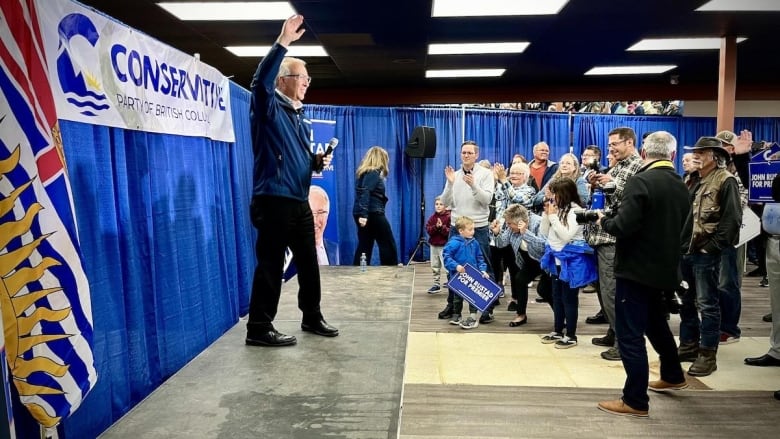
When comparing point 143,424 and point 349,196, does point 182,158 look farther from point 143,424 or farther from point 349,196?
point 349,196

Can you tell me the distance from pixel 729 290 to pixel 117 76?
4.20m

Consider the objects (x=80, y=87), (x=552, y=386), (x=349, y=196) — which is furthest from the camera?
(x=349, y=196)

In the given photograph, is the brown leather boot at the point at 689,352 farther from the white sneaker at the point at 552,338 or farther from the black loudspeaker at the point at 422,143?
the black loudspeaker at the point at 422,143

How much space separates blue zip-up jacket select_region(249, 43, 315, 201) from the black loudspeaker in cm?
542

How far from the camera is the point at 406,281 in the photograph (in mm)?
4367

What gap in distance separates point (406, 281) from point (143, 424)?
2732 mm

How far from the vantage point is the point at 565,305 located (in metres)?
4.01

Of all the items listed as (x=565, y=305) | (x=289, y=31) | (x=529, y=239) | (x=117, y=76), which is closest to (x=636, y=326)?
(x=565, y=305)

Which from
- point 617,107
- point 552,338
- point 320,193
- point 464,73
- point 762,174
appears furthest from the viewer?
point 617,107

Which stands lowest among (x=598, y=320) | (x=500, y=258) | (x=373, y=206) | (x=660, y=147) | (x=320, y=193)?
(x=598, y=320)

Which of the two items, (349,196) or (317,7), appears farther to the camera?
(349,196)

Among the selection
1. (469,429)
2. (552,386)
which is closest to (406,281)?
(552,386)

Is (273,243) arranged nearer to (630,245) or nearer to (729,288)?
(630,245)

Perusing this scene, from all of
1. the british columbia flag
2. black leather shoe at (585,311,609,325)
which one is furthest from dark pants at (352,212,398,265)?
the british columbia flag
